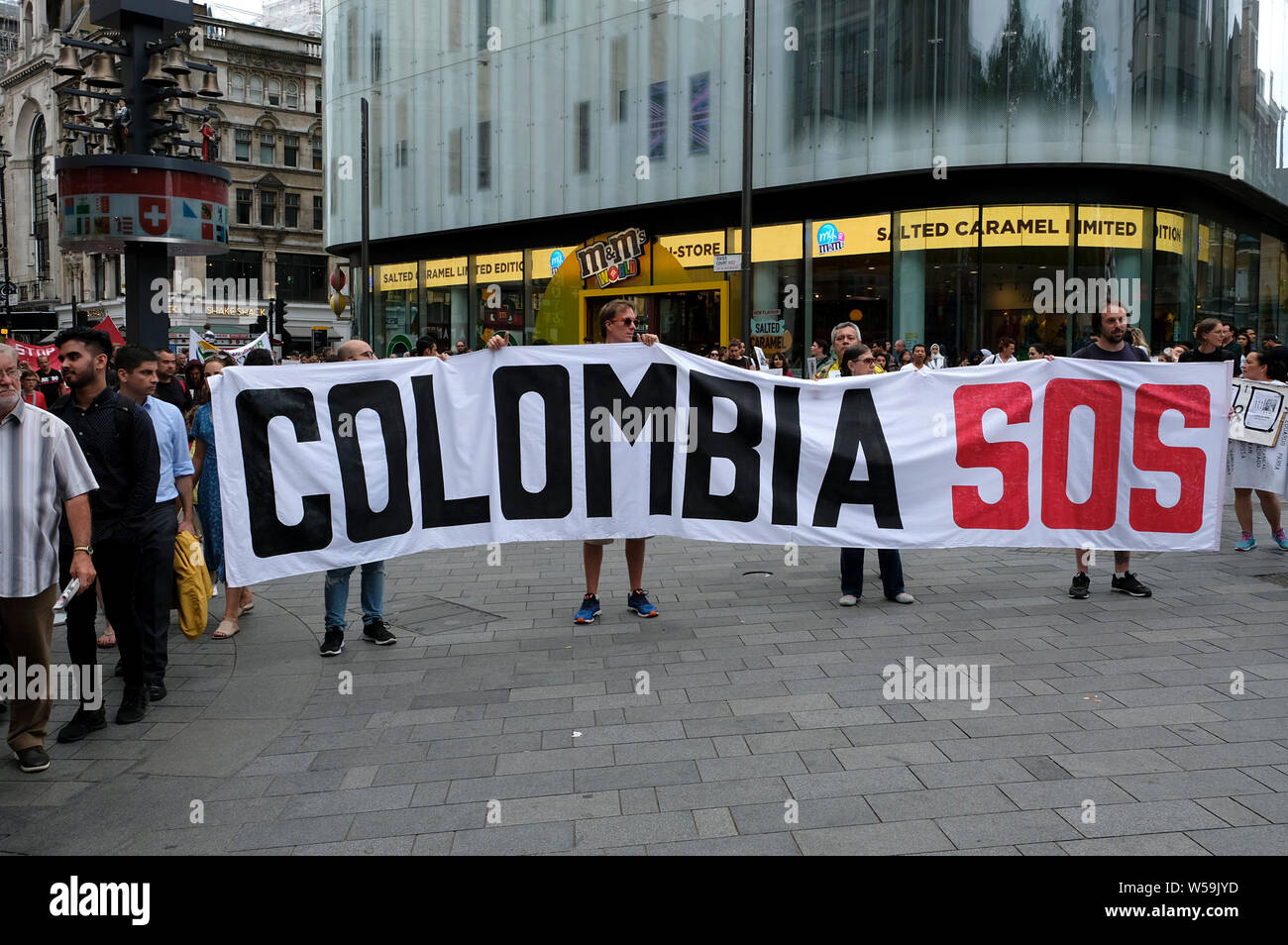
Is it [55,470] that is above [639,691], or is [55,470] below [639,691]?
above

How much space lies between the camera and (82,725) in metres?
5.51

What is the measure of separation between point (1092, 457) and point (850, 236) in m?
17.4

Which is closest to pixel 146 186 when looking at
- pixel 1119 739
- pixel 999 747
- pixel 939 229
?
pixel 999 747

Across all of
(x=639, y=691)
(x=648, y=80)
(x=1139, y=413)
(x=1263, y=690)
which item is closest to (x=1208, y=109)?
(x=648, y=80)

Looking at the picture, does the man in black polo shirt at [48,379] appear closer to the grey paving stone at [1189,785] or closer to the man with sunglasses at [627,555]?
the man with sunglasses at [627,555]

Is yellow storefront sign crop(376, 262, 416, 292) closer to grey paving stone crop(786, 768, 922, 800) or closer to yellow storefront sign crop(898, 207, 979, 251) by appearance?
yellow storefront sign crop(898, 207, 979, 251)

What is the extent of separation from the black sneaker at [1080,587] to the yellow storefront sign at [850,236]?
17002 millimetres

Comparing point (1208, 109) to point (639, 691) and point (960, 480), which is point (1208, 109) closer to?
point (960, 480)

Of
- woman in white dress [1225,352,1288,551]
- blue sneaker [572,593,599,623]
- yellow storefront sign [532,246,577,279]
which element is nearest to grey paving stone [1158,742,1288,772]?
blue sneaker [572,593,599,623]

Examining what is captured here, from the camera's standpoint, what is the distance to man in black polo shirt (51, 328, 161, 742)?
5672 mm

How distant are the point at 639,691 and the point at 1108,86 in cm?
2037

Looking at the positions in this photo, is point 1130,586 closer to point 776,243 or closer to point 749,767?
point 749,767

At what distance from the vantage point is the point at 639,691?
5910 millimetres

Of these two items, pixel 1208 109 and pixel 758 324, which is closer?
pixel 1208 109
